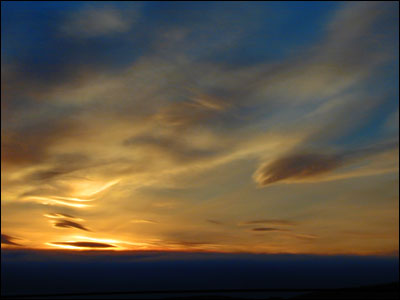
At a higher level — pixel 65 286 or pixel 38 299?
pixel 38 299

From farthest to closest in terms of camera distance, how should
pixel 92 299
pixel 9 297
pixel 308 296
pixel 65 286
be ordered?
1. pixel 65 286
2. pixel 308 296
3. pixel 92 299
4. pixel 9 297

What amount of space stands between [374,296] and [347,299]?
95 cm

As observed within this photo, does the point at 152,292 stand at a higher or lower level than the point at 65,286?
higher

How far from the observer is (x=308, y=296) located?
1623 cm

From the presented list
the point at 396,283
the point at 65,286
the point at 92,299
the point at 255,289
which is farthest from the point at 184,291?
the point at 65,286

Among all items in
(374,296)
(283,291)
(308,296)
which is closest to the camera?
(283,291)

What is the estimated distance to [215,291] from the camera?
499cm

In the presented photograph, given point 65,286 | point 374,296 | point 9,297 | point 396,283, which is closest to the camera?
point 9,297

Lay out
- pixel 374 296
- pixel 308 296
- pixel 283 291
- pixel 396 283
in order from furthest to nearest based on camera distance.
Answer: pixel 396 283, pixel 308 296, pixel 374 296, pixel 283 291

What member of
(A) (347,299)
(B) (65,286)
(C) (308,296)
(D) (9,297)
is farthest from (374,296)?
(B) (65,286)

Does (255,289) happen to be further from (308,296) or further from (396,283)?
(396,283)

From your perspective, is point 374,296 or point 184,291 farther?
point 374,296

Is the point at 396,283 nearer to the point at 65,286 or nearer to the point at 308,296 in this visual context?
the point at 308,296

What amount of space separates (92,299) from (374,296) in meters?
11.2
